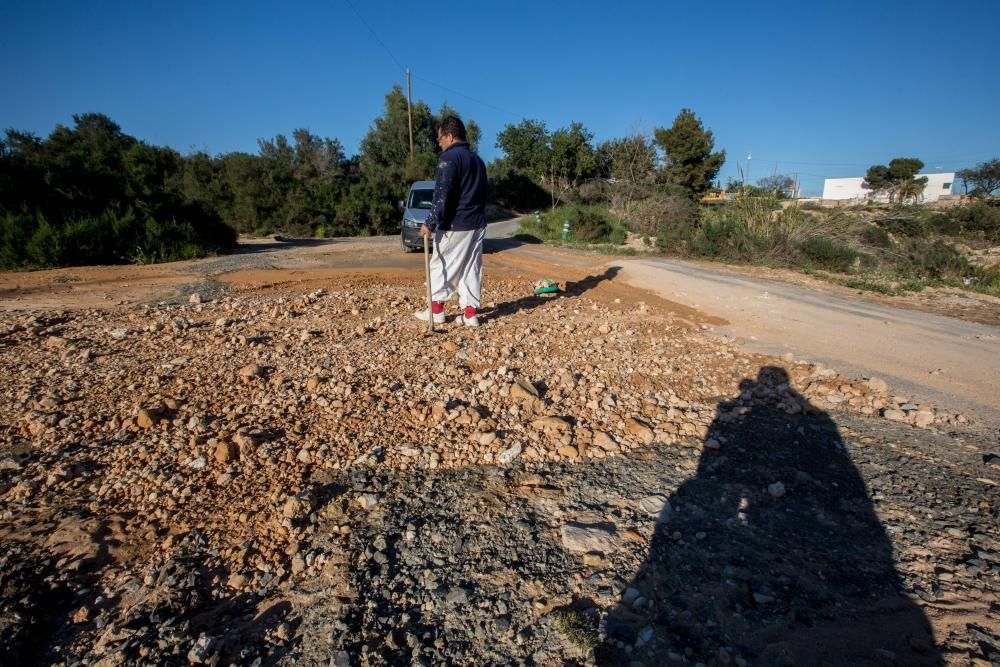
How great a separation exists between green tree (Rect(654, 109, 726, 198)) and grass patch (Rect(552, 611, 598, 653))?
38.0 metres

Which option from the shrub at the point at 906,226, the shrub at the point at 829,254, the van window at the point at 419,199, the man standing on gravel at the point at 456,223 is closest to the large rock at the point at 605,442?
the man standing on gravel at the point at 456,223

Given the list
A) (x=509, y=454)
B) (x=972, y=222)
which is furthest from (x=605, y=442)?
(x=972, y=222)

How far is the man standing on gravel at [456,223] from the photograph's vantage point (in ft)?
15.7

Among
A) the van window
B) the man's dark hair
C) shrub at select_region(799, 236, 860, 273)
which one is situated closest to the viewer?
the man's dark hair

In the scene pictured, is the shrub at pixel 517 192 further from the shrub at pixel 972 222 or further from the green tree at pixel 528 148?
the shrub at pixel 972 222

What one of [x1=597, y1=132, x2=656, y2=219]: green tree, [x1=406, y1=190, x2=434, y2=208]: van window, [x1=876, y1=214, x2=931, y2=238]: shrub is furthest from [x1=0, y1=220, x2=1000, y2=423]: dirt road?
[x1=597, y1=132, x2=656, y2=219]: green tree

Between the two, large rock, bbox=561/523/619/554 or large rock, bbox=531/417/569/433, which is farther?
large rock, bbox=531/417/569/433

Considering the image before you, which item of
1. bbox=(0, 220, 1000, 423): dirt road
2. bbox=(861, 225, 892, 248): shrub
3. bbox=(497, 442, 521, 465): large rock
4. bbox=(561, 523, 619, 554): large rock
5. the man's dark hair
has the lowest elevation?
bbox=(561, 523, 619, 554): large rock

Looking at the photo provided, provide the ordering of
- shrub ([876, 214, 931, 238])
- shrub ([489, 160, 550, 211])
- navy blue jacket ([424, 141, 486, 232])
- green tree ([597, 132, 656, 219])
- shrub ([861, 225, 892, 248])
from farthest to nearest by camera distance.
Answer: shrub ([489, 160, 550, 211]), green tree ([597, 132, 656, 219]), shrub ([876, 214, 931, 238]), shrub ([861, 225, 892, 248]), navy blue jacket ([424, 141, 486, 232])

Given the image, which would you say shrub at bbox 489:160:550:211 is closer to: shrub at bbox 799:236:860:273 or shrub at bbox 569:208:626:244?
shrub at bbox 569:208:626:244

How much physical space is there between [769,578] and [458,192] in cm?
412

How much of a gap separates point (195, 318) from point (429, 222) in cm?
275

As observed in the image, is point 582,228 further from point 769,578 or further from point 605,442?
point 769,578

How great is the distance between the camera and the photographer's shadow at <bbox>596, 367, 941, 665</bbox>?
62.2 inches
